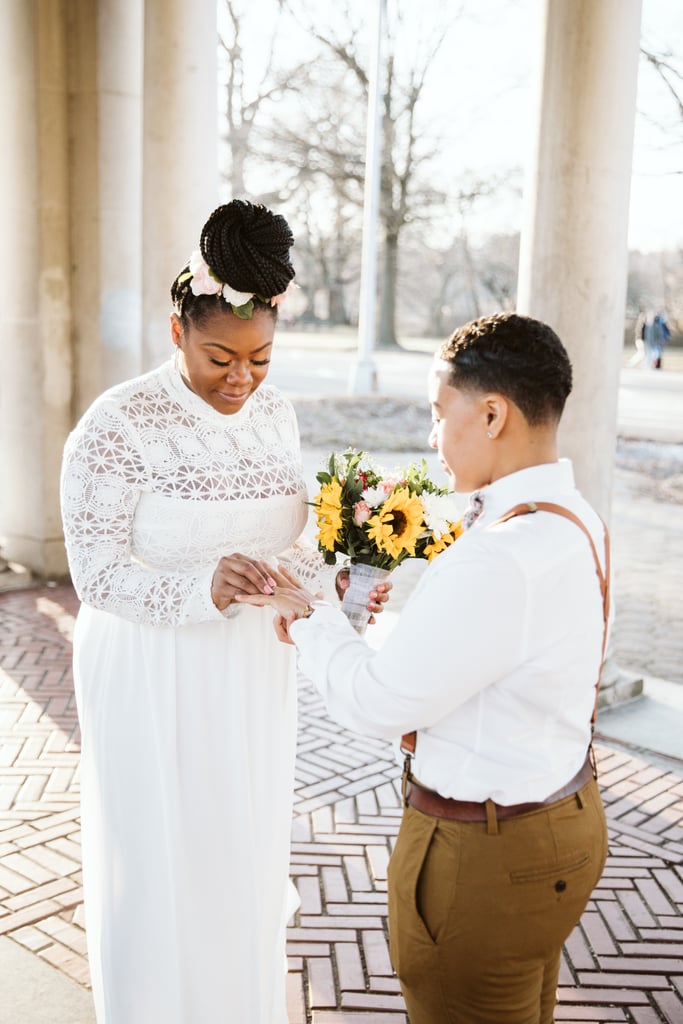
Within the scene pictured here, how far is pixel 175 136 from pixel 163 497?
15.4ft

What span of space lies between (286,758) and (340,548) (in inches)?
29.1

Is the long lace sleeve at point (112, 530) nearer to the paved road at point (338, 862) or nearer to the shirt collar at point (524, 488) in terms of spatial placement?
the shirt collar at point (524, 488)

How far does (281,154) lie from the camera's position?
113 ft

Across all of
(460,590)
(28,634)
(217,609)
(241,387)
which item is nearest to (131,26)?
(28,634)

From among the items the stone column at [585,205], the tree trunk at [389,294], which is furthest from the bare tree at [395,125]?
the stone column at [585,205]

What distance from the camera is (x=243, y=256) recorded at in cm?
282

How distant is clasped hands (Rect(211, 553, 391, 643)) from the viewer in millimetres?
2504

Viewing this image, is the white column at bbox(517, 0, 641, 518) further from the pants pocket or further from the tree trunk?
the tree trunk

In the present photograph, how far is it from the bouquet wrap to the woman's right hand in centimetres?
29

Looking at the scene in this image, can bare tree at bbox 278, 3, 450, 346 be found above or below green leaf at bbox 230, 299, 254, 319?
above

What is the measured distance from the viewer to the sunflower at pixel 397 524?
280cm

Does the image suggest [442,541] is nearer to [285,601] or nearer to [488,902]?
[285,601]

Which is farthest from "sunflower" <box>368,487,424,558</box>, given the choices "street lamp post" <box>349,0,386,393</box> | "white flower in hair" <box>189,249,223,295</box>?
"street lamp post" <box>349,0,386,393</box>

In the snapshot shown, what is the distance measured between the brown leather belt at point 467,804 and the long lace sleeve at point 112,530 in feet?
2.95
